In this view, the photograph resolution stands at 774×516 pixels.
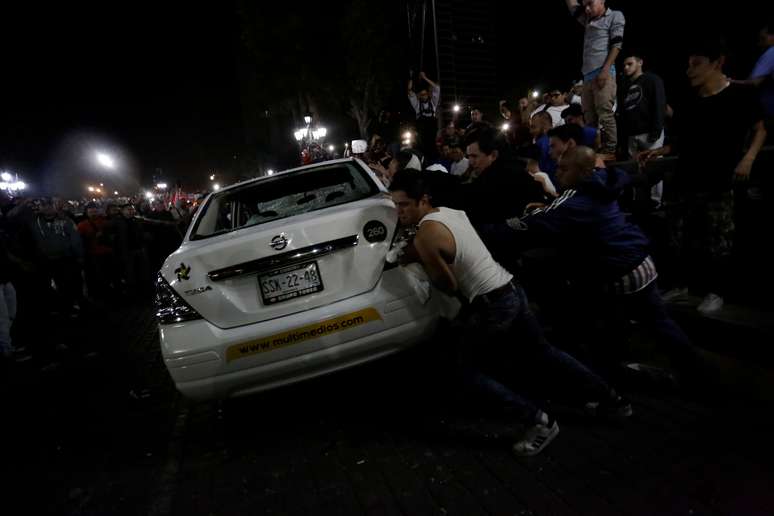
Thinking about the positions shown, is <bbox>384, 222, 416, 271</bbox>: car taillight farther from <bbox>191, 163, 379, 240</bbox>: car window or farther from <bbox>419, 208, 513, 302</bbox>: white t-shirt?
<bbox>191, 163, 379, 240</bbox>: car window

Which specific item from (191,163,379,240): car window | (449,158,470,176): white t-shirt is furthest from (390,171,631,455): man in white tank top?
(449,158,470,176): white t-shirt

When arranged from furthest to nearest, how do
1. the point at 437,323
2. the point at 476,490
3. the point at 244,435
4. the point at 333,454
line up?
1. the point at 244,435
2. the point at 437,323
3. the point at 333,454
4. the point at 476,490

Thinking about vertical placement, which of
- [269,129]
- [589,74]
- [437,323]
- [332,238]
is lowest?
[437,323]

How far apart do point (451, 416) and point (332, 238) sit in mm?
→ 1439

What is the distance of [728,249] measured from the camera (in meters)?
3.56

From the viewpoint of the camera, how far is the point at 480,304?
8.71 feet

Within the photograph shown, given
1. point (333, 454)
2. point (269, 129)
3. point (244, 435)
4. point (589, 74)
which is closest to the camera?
point (333, 454)

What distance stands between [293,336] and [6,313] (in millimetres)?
5340

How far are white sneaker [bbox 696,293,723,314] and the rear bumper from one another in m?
2.40

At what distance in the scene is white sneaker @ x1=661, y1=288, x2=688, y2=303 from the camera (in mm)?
4047

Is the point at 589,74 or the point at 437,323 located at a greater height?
the point at 589,74

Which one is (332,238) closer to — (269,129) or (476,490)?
(476,490)

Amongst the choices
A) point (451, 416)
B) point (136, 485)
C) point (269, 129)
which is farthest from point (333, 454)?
point (269, 129)

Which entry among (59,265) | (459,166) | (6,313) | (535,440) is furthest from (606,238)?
(59,265)
